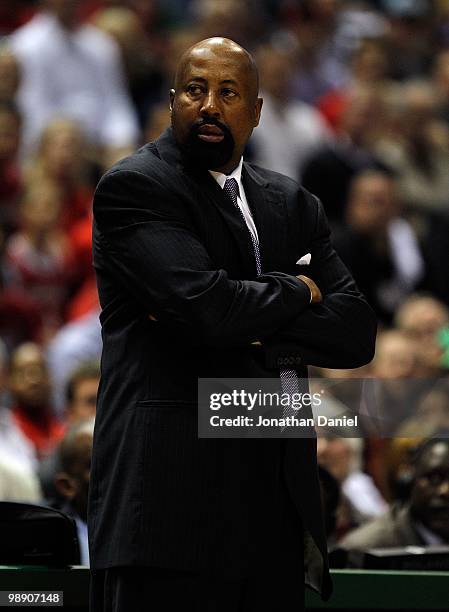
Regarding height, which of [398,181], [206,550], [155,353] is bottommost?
[206,550]

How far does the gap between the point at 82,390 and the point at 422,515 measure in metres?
2.00

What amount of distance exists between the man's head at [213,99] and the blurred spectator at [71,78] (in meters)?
5.22

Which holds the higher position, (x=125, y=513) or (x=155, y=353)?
(x=155, y=353)

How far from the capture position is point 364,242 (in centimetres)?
772

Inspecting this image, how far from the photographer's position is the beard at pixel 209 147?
2.96 meters

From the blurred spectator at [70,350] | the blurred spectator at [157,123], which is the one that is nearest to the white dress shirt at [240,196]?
the blurred spectator at [70,350]

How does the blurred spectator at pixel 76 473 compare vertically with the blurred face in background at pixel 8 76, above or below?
below

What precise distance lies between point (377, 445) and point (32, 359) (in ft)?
6.59

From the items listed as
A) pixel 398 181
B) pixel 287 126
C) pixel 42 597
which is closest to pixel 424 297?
pixel 398 181

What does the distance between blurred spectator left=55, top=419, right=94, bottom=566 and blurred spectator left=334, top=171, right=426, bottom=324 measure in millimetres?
3432

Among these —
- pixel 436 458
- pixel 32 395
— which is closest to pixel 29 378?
pixel 32 395

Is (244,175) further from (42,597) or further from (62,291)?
(62,291)

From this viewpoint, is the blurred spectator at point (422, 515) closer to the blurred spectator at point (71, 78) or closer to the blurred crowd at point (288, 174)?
the blurred crowd at point (288, 174)

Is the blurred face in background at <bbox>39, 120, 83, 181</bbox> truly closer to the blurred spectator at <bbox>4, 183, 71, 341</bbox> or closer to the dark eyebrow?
the blurred spectator at <bbox>4, 183, 71, 341</bbox>
